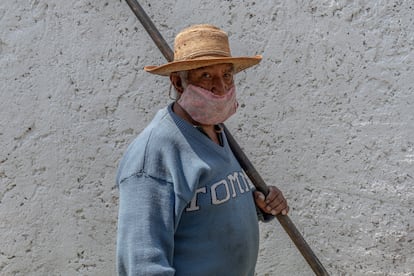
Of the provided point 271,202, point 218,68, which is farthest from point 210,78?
point 271,202

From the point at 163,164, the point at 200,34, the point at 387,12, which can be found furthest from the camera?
the point at 387,12

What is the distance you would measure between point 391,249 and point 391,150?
519mm

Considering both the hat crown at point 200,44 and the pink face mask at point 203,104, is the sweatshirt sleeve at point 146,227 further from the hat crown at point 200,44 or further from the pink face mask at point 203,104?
the hat crown at point 200,44

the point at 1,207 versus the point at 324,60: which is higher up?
the point at 1,207

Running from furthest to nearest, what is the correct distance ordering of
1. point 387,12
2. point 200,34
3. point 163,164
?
point 387,12 → point 200,34 → point 163,164

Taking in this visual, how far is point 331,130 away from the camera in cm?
306

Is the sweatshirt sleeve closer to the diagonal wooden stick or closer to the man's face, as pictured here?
the man's face

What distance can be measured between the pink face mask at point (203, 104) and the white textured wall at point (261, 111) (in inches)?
41.1

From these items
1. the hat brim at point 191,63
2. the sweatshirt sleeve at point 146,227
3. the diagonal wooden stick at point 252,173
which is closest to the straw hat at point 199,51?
the hat brim at point 191,63

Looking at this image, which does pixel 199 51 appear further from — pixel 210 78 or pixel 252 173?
pixel 252 173

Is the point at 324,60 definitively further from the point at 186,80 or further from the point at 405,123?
the point at 186,80

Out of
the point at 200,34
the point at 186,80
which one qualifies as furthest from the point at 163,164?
the point at 200,34

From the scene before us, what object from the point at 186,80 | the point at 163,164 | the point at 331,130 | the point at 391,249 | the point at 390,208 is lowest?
the point at 391,249

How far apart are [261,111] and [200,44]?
1.16 meters
